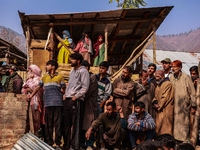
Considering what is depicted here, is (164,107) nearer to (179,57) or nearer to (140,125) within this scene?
(140,125)

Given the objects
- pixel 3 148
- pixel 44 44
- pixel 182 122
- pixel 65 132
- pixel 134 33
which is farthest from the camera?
pixel 134 33

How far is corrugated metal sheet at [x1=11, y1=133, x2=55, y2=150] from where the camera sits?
3777mm

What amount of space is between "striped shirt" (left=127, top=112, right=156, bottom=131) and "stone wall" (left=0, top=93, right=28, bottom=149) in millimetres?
2020

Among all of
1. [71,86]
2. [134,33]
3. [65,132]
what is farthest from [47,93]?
[134,33]

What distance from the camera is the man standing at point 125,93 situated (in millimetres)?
5371

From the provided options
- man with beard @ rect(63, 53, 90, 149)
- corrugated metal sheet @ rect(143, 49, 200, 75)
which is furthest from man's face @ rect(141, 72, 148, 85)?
corrugated metal sheet @ rect(143, 49, 200, 75)

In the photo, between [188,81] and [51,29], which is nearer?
[188,81]

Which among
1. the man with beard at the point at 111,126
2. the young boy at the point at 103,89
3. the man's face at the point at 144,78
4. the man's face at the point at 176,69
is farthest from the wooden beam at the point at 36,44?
the man's face at the point at 176,69

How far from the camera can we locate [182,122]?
5371 millimetres

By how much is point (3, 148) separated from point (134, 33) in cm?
838

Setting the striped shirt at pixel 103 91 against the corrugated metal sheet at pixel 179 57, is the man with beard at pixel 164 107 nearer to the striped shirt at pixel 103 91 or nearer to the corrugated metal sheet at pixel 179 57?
the striped shirt at pixel 103 91

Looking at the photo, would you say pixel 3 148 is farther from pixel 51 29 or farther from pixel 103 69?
pixel 51 29

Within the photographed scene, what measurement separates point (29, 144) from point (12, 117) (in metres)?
0.87

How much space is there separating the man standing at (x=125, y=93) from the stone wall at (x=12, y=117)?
1.93 m
